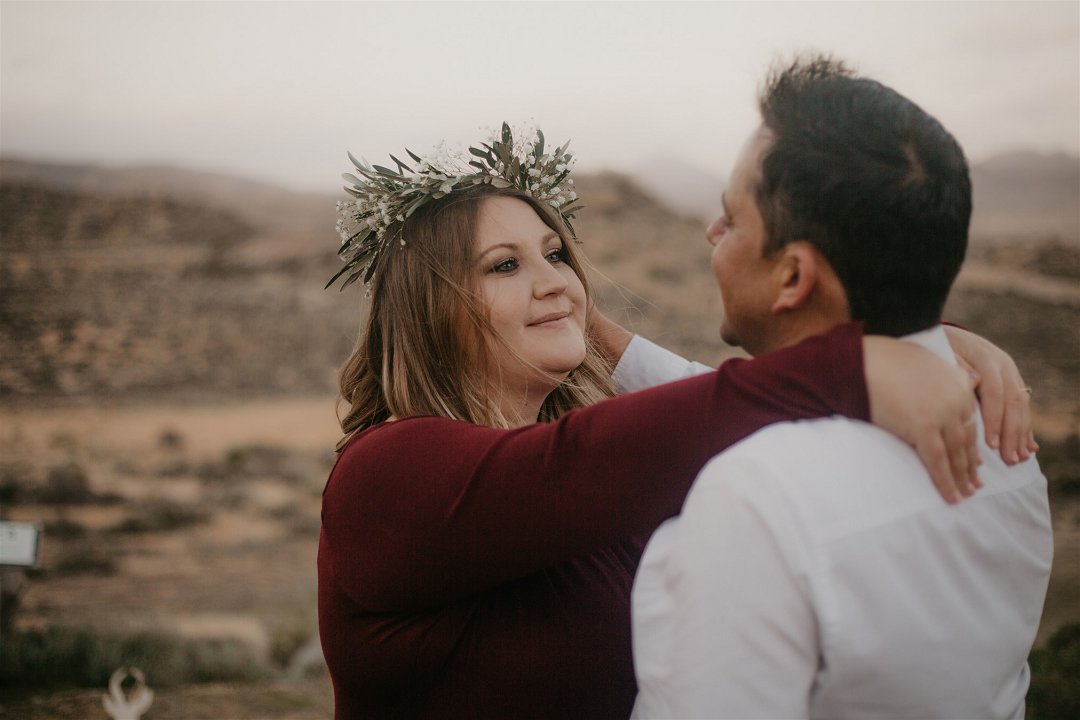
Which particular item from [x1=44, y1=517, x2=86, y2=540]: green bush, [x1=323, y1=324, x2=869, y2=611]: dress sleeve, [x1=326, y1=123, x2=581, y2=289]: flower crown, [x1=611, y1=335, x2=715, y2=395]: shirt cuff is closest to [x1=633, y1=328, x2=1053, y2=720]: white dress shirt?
[x1=323, y1=324, x2=869, y2=611]: dress sleeve

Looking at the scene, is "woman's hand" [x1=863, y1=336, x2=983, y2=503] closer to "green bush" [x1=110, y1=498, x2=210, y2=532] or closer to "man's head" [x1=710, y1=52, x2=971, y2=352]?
"man's head" [x1=710, y1=52, x2=971, y2=352]

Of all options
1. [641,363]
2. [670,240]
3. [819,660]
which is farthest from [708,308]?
[819,660]

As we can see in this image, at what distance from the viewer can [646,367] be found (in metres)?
3.14

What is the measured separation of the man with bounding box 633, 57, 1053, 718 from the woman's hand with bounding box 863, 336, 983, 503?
1.5 inches

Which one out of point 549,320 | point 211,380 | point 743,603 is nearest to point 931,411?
point 743,603

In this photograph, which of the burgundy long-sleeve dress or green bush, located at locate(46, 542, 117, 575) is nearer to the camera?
the burgundy long-sleeve dress

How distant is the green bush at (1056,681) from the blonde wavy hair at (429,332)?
492 cm

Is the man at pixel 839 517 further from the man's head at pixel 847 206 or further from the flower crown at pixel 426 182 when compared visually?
the flower crown at pixel 426 182

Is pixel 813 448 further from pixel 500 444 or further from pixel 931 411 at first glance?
pixel 500 444

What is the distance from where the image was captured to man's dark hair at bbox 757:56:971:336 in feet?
5.30

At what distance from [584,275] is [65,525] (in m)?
15.0

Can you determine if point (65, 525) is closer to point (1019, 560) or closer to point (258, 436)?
point (258, 436)

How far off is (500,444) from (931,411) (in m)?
0.85

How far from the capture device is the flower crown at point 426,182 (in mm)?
2822
